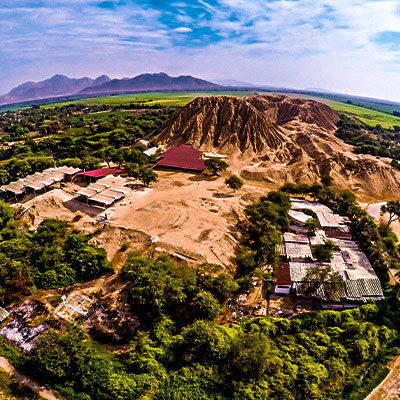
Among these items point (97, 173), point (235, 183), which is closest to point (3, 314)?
point (97, 173)

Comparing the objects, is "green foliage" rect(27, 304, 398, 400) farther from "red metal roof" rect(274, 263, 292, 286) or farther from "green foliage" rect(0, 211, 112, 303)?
"green foliage" rect(0, 211, 112, 303)

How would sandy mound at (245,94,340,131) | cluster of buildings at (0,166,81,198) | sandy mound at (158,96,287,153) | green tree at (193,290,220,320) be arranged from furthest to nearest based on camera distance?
sandy mound at (245,94,340,131), sandy mound at (158,96,287,153), cluster of buildings at (0,166,81,198), green tree at (193,290,220,320)

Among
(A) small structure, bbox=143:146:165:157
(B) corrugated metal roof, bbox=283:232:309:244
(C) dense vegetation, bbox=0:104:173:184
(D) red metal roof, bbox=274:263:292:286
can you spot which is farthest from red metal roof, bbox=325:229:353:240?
(A) small structure, bbox=143:146:165:157

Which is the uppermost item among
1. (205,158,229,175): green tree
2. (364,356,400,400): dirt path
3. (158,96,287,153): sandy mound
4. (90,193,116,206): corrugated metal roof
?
(158,96,287,153): sandy mound

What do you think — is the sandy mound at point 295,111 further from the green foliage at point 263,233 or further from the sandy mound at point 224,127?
the green foliage at point 263,233

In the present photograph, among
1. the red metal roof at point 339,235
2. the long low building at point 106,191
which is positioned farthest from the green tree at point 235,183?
the long low building at point 106,191

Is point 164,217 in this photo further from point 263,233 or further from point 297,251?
point 297,251
